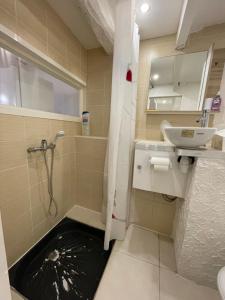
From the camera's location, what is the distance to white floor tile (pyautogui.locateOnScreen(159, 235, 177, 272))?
1.16 meters

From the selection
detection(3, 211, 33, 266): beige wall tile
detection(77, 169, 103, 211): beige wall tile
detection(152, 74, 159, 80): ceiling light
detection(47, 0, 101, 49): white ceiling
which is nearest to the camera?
detection(3, 211, 33, 266): beige wall tile

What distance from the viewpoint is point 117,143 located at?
1.12 m

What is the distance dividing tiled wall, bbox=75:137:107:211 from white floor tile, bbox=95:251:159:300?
69 cm

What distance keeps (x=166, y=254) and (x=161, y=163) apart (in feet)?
2.99

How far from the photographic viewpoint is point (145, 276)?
3.51ft

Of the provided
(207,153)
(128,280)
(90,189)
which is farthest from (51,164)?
(207,153)

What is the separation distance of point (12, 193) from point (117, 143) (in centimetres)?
91

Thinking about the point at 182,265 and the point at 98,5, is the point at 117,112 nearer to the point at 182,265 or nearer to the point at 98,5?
the point at 98,5

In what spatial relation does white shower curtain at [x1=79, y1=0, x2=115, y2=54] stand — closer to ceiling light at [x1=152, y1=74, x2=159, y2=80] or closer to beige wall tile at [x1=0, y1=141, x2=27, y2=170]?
ceiling light at [x1=152, y1=74, x2=159, y2=80]

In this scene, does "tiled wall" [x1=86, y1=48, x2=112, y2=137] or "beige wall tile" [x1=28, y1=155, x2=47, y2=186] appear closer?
"beige wall tile" [x1=28, y1=155, x2=47, y2=186]

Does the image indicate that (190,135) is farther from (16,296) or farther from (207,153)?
(16,296)

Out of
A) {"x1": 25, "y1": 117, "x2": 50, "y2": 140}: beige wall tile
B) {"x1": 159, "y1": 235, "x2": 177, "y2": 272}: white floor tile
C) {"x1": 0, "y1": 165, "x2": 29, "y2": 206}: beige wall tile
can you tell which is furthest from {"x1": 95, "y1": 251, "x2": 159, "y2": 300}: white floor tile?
{"x1": 25, "y1": 117, "x2": 50, "y2": 140}: beige wall tile

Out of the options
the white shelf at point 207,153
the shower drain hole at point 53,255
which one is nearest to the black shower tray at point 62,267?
the shower drain hole at point 53,255

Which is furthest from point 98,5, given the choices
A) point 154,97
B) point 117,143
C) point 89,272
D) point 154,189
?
point 89,272
